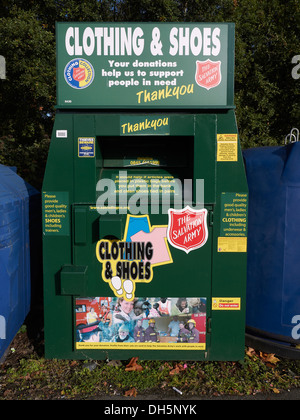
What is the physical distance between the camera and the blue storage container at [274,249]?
2795 mm

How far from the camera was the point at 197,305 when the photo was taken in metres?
2.72

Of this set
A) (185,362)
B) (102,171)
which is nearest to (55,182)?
(102,171)

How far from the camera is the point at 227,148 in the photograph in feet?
8.61

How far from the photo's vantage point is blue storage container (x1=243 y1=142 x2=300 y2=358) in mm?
2795

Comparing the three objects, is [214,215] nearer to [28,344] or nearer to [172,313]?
[172,313]

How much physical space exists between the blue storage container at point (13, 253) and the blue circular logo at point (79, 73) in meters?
1.09

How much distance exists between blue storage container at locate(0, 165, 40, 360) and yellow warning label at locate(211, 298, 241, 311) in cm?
177

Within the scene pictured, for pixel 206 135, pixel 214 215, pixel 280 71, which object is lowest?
pixel 214 215

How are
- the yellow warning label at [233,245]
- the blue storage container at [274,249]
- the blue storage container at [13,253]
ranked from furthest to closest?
the blue storage container at [274,249]
the yellow warning label at [233,245]
the blue storage container at [13,253]

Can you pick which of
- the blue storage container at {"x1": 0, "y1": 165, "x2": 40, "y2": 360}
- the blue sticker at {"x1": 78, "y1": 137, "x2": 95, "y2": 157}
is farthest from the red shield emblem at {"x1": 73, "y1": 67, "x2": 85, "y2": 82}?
the blue storage container at {"x1": 0, "y1": 165, "x2": 40, "y2": 360}

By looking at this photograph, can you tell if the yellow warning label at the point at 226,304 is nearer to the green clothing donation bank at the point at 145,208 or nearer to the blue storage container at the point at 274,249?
the green clothing donation bank at the point at 145,208

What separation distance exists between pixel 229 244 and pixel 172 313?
79 cm

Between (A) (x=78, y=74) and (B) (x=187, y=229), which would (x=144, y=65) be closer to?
(A) (x=78, y=74)

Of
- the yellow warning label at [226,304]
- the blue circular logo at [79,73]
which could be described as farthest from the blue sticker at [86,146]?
the yellow warning label at [226,304]
